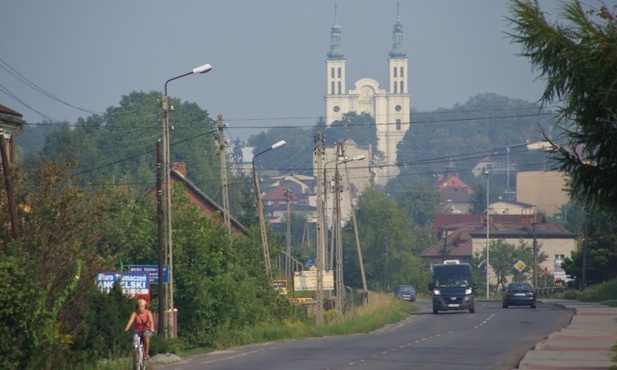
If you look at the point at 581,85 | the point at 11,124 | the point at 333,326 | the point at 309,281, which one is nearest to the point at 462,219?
the point at 309,281

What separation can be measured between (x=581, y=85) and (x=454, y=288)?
45.0 meters

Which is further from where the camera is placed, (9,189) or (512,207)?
(512,207)

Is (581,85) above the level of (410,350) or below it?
above

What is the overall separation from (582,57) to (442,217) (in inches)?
6371

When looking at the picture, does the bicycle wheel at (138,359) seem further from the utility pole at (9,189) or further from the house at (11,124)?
the house at (11,124)

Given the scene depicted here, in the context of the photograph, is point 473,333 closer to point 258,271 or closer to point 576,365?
point 258,271

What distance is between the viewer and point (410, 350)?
96.6ft

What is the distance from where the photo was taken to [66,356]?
24.3m

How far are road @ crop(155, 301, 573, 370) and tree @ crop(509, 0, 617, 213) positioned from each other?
1237cm

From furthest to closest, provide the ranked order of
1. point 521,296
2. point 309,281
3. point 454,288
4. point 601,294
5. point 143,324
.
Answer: point 601,294 < point 521,296 < point 454,288 < point 309,281 < point 143,324

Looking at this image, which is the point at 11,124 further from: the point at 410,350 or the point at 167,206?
the point at 410,350

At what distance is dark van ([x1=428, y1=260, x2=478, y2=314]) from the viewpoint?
55062 mm

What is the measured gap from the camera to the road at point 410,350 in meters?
24.5

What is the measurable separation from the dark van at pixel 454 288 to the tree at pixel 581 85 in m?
44.2
